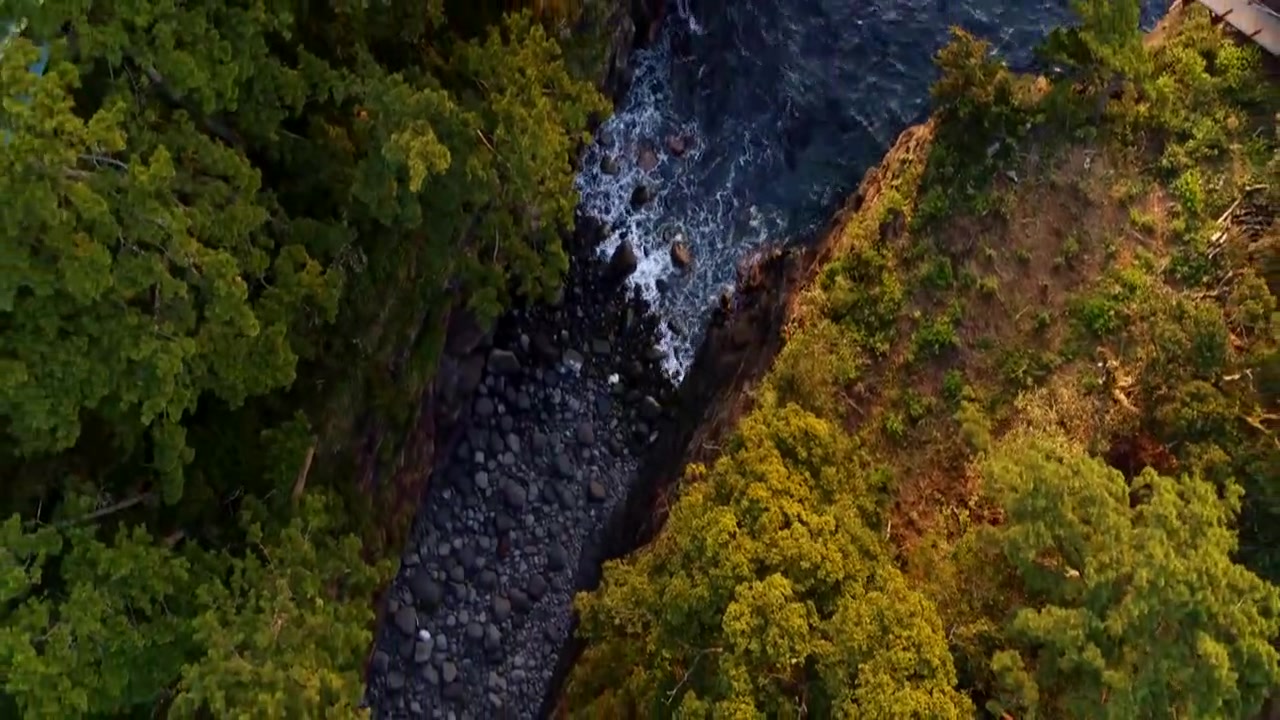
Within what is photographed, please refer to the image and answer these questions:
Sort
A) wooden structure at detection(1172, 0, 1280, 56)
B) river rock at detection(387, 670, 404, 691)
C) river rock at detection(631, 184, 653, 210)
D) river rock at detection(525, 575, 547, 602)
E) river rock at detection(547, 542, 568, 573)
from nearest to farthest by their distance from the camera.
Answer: wooden structure at detection(1172, 0, 1280, 56)
river rock at detection(387, 670, 404, 691)
river rock at detection(525, 575, 547, 602)
river rock at detection(547, 542, 568, 573)
river rock at detection(631, 184, 653, 210)

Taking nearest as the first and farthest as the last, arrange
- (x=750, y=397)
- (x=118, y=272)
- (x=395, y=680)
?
(x=118, y=272) < (x=750, y=397) < (x=395, y=680)

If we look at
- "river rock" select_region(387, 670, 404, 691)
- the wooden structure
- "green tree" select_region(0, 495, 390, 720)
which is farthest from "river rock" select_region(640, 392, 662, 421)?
the wooden structure

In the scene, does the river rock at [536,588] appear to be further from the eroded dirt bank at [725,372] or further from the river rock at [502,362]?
the river rock at [502,362]

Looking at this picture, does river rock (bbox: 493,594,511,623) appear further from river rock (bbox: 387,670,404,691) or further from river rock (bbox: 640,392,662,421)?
river rock (bbox: 640,392,662,421)

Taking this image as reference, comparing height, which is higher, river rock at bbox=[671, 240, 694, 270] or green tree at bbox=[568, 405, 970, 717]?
river rock at bbox=[671, 240, 694, 270]

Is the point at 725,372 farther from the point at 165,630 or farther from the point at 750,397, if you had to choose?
the point at 165,630

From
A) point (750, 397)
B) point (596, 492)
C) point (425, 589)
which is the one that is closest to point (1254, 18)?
point (750, 397)

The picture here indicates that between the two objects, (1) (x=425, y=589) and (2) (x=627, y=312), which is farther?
(2) (x=627, y=312)
